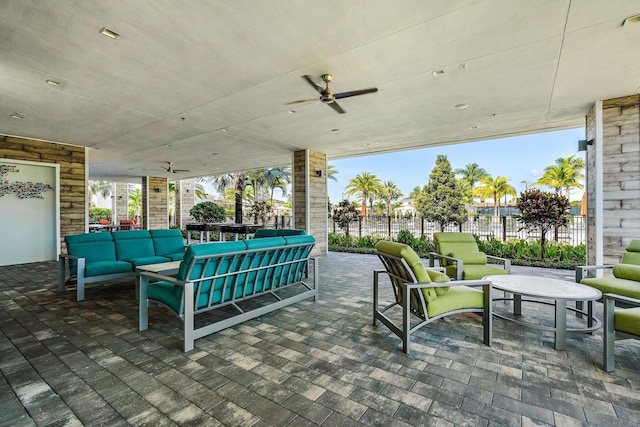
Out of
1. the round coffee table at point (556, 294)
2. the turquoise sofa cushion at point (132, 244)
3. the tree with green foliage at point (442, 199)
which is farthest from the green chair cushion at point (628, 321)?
the tree with green foliage at point (442, 199)

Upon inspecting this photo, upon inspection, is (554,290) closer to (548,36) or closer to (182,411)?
(548,36)

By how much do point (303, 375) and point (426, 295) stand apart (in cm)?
133

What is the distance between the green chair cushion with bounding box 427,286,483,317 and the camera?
279cm

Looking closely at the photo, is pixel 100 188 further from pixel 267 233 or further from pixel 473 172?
pixel 473 172

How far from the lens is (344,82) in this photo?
4.16 metres

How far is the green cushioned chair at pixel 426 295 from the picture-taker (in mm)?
2675

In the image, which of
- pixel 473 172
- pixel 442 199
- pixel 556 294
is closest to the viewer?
pixel 556 294

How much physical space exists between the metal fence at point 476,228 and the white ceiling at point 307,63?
10.3 ft

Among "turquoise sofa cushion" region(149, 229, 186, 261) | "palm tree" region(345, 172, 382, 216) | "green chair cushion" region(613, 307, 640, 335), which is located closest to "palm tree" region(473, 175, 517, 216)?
"palm tree" region(345, 172, 382, 216)

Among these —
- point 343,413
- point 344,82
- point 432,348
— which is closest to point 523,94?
point 344,82

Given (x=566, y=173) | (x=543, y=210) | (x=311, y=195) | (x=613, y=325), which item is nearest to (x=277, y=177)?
(x=311, y=195)

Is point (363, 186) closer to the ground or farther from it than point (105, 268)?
farther from it

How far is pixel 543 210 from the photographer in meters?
6.85

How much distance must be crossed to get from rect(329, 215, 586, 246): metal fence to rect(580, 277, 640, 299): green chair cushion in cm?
503
